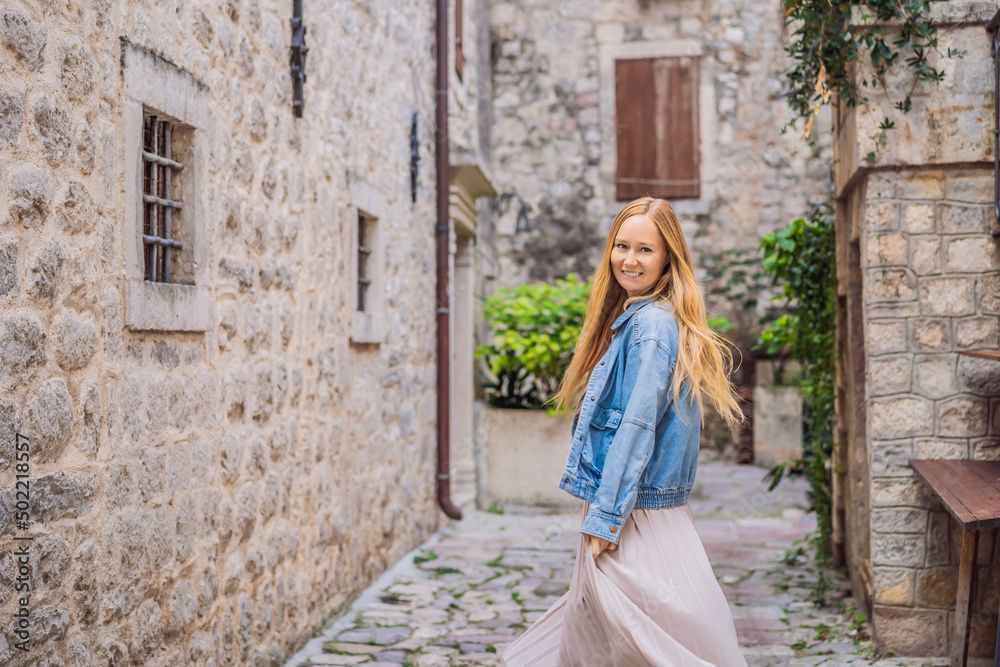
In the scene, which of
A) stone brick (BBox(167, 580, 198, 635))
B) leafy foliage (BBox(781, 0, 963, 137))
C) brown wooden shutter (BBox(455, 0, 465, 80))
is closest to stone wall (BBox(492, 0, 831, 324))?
brown wooden shutter (BBox(455, 0, 465, 80))

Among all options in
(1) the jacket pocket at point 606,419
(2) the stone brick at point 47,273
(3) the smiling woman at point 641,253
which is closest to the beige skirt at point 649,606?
(1) the jacket pocket at point 606,419

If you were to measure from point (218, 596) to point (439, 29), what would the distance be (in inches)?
186

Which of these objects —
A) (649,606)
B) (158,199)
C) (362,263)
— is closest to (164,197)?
(158,199)

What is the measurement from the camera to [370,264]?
209 inches

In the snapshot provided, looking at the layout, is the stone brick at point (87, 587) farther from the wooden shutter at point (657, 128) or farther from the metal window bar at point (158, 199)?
the wooden shutter at point (657, 128)

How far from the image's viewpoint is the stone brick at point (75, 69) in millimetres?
2346

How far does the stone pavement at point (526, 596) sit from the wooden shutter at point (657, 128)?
13.4 feet

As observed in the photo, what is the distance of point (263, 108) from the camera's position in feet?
12.2

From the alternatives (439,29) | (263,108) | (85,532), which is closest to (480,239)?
(439,29)

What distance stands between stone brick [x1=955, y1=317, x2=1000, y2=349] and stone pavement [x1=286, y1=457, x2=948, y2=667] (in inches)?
49.6

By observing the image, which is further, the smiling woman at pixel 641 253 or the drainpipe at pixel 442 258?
the drainpipe at pixel 442 258

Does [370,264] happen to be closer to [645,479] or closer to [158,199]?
[158,199]

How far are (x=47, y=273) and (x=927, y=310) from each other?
323 centimetres

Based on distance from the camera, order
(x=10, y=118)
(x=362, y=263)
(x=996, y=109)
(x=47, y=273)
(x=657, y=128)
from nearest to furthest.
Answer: (x=10, y=118)
(x=47, y=273)
(x=996, y=109)
(x=362, y=263)
(x=657, y=128)
